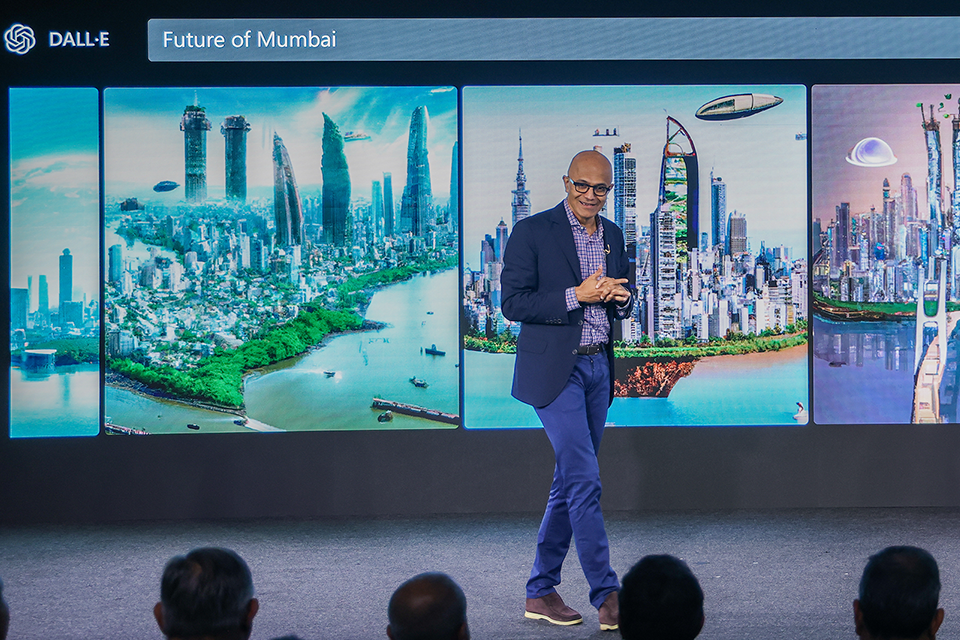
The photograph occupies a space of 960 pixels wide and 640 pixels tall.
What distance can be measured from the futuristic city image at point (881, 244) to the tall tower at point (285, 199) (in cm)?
278

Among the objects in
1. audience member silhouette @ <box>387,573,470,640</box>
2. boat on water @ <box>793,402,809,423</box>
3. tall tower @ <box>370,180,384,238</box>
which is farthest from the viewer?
boat on water @ <box>793,402,809,423</box>

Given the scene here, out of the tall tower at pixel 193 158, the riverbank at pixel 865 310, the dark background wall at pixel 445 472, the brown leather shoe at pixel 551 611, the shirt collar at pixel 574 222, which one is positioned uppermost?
the tall tower at pixel 193 158

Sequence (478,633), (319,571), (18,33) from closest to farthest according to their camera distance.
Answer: (478,633)
(319,571)
(18,33)

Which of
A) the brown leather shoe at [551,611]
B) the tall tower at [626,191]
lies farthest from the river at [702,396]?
the brown leather shoe at [551,611]

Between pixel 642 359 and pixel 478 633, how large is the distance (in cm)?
220

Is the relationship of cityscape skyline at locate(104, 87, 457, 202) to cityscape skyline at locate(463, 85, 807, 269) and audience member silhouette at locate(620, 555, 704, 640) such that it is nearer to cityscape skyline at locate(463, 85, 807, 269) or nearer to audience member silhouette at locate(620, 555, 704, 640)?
cityscape skyline at locate(463, 85, 807, 269)

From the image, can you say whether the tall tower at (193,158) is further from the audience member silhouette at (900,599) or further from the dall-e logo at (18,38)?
the audience member silhouette at (900,599)

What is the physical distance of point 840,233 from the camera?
490 centimetres

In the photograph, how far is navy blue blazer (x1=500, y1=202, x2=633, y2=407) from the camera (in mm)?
3150

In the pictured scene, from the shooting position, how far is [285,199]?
4.77 m

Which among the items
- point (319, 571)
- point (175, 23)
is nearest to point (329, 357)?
point (319, 571)

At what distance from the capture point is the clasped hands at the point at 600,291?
3049 mm

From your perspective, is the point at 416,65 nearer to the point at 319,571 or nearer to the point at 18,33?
the point at 18,33

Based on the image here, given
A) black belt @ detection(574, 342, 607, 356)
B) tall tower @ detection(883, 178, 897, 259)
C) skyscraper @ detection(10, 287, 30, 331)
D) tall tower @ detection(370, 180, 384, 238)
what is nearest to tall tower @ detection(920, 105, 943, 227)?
tall tower @ detection(883, 178, 897, 259)
